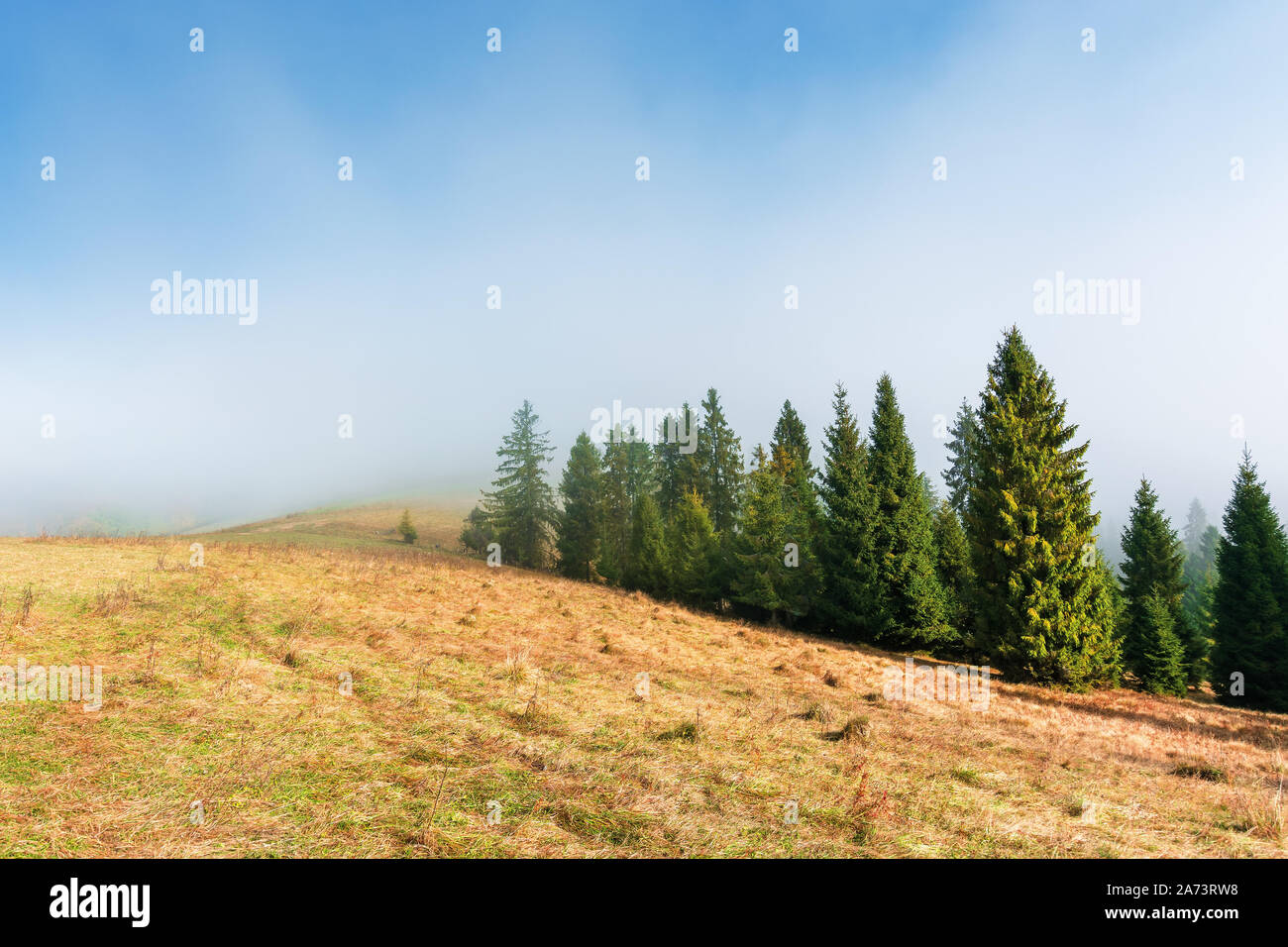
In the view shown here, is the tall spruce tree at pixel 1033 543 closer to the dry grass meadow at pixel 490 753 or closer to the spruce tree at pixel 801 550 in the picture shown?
the dry grass meadow at pixel 490 753

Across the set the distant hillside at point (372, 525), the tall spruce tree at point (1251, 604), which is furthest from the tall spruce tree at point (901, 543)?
the distant hillside at point (372, 525)

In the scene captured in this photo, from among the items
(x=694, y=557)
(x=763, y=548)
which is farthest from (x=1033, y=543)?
(x=694, y=557)

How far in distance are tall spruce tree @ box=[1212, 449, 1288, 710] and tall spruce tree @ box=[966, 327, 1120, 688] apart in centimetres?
1519

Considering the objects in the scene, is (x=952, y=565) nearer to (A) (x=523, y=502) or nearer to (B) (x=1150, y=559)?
(B) (x=1150, y=559)

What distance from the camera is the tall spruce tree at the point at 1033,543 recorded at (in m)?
20.3

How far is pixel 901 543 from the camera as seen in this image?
89.4 ft

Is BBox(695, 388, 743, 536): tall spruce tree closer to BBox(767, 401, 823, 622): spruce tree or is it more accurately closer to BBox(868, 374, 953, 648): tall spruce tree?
BBox(767, 401, 823, 622): spruce tree

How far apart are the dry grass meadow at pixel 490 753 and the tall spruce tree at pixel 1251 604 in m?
21.5

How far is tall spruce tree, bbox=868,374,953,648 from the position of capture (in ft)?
84.4

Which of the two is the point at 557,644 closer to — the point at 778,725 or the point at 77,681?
the point at 778,725

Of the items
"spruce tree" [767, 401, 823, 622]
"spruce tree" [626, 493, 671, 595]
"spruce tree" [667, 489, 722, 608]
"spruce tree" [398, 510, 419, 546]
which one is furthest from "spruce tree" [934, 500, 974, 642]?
"spruce tree" [398, 510, 419, 546]

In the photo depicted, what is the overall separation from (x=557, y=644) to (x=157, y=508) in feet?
718
